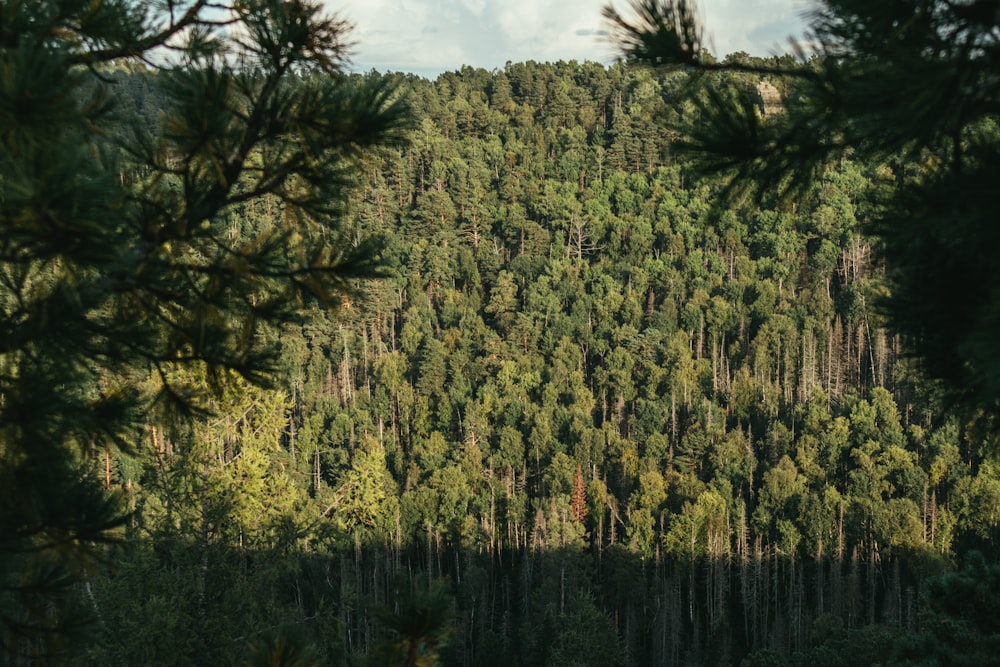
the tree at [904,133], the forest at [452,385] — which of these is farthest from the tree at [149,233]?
the tree at [904,133]

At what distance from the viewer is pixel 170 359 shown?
105 inches

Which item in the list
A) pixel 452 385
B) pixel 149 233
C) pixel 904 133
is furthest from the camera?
pixel 452 385

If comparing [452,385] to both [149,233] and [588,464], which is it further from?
[149,233]

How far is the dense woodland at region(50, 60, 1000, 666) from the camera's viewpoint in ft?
27.4

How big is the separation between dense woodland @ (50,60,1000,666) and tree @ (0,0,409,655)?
155 mm

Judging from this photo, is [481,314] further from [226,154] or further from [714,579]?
[226,154]

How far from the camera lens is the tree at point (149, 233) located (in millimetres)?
2369

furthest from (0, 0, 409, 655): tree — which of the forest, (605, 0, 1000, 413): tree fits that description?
(605, 0, 1000, 413): tree

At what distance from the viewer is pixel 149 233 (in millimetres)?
2518

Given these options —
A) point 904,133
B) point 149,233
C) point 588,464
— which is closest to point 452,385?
point 588,464

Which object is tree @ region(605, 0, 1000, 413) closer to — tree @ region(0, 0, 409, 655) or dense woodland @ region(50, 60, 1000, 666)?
dense woodland @ region(50, 60, 1000, 666)

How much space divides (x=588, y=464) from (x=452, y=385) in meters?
11.5

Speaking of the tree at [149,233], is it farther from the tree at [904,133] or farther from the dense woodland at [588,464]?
the tree at [904,133]

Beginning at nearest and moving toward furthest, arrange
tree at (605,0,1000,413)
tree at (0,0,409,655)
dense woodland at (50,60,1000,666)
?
tree at (605,0,1000,413) → tree at (0,0,409,655) → dense woodland at (50,60,1000,666)
